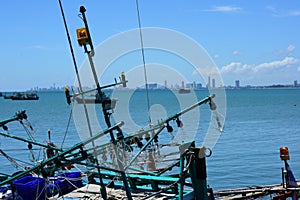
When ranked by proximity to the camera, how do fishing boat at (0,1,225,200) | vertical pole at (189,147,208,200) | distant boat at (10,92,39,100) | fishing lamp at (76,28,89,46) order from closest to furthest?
1. fishing lamp at (76,28,89,46)
2. fishing boat at (0,1,225,200)
3. vertical pole at (189,147,208,200)
4. distant boat at (10,92,39,100)

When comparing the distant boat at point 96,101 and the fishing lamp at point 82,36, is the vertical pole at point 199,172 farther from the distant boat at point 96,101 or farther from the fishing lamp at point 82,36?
the fishing lamp at point 82,36

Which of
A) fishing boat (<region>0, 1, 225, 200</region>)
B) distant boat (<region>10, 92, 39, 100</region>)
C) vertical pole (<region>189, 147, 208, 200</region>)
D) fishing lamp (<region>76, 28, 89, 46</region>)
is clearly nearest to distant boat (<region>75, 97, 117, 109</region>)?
fishing boat (<region>0, 1, 225, 200</region>)

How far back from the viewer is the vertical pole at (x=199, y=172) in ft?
34.6

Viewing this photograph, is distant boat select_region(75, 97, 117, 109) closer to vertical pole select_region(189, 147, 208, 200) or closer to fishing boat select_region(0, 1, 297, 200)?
fishing boat select_region(0, 1, 297, 200)

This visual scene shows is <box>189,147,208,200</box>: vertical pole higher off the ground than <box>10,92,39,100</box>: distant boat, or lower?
lower

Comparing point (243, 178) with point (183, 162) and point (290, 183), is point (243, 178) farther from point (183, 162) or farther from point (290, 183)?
point (183, 162)

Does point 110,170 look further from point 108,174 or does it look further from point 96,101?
point 108,174

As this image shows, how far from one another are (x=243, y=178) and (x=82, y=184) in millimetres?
18623

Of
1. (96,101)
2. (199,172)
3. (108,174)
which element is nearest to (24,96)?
(108,174)

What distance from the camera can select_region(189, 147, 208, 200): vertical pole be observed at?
415 inches

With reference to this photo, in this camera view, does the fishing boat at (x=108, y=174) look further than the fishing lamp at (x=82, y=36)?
Yes

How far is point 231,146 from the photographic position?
1780 inches

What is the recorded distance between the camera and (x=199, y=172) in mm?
10586

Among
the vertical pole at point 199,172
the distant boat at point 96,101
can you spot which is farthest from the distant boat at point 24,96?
the vertical pole at point 199,172
